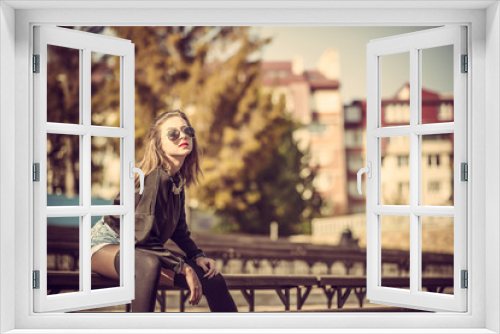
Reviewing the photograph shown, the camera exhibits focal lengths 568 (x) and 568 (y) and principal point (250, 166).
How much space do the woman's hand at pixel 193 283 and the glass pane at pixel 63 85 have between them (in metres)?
6.93

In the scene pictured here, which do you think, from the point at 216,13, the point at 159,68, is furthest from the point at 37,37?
the point at 159,68

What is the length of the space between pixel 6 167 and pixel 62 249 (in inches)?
179

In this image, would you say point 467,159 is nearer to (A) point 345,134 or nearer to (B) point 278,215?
(B) point 278,215

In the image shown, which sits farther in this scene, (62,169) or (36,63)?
(62,169)

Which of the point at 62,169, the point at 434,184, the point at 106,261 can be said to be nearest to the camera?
the point at 106,261

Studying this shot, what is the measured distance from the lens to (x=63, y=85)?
1119 cm

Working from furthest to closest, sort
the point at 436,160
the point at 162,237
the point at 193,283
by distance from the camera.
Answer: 1. the point at 436,160
2. the point at 162,237
3. the point at 193,283

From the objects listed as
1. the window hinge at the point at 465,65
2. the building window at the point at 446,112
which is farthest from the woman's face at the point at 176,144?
the building window at the point at 446,112

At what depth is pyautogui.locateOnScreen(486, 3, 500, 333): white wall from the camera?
2.85 m

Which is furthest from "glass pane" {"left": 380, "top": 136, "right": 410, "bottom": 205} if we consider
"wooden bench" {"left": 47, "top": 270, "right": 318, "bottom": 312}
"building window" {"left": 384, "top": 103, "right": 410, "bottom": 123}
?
"wooden bench" {"left": 47, "top": 270, "right": 318, "bottom": 312}

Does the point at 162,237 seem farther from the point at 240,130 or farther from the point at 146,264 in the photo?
the point at 240,130

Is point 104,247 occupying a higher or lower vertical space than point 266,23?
lower

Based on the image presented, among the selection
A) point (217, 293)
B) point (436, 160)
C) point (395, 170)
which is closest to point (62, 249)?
point (217, 293)

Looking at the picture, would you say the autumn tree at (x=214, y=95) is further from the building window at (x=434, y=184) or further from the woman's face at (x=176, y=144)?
the building window at (x=434, y=184)
